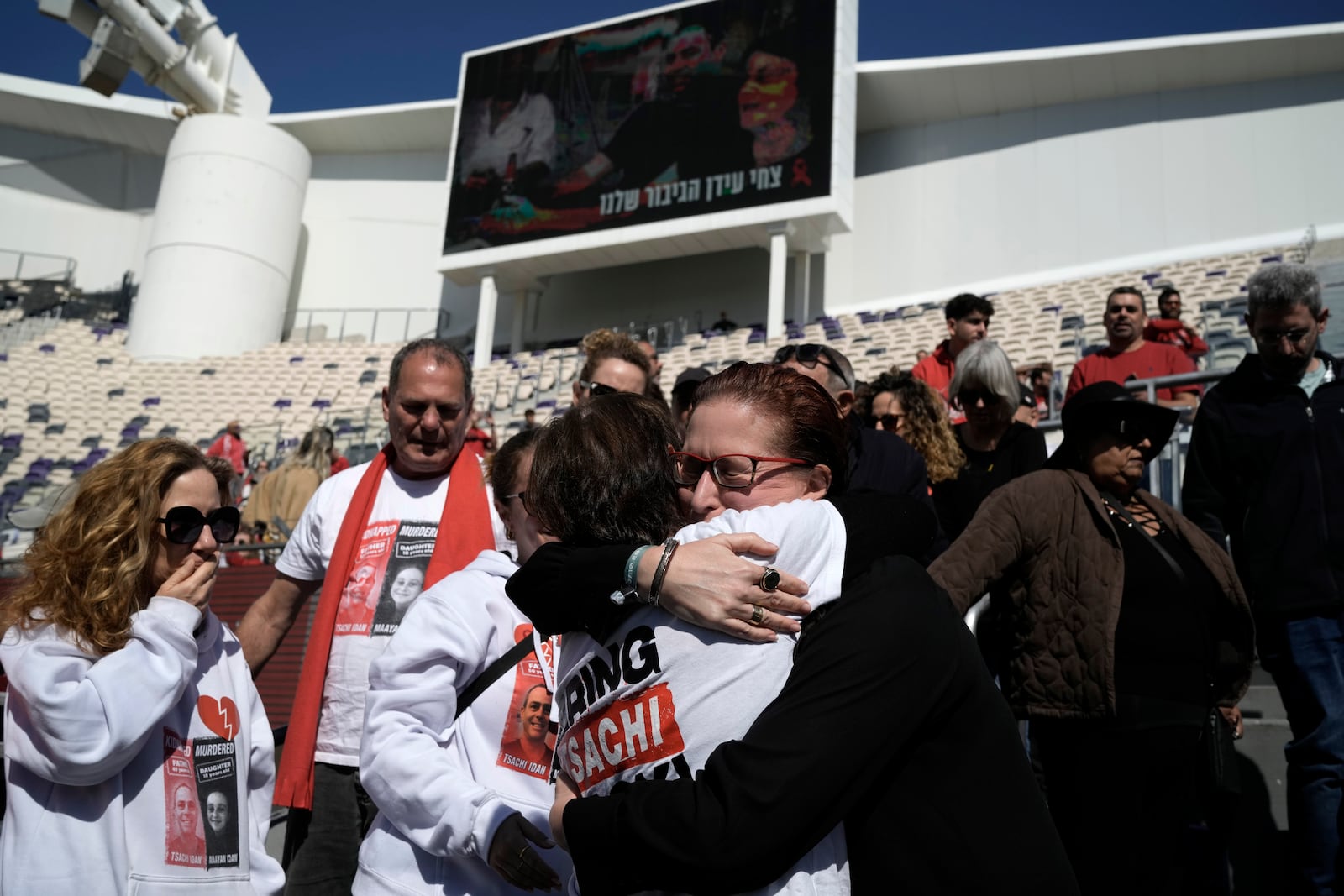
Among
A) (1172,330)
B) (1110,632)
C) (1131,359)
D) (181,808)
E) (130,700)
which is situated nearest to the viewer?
(130,700)

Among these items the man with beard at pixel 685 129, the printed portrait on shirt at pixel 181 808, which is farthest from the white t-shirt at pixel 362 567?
the man with beard at pixel 685 129

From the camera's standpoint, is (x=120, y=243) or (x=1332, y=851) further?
(x=120, y=243)

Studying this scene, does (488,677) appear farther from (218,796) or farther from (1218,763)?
(1218,763)

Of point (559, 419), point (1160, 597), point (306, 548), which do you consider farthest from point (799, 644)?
point (306, 548)

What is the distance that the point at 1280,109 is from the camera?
21062 mm

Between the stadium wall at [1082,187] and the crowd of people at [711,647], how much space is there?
64.0ft

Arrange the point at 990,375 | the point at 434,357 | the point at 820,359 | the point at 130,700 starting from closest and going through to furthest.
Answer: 1. the point at 130,700
2. the point at 434,357
3. the point at 820,359
4. the point at 990,375

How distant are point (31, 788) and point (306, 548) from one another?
43.8 inches

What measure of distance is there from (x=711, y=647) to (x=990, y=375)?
110 inches

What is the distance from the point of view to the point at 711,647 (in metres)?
1.33

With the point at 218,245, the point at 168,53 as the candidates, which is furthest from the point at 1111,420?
the point at 168,53

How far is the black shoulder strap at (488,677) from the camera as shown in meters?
2.06

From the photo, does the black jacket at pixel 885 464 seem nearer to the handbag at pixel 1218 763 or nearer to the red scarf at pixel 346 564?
the handbag at pixel 1218 763

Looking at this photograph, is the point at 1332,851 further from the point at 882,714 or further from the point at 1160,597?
the point at 882,714
